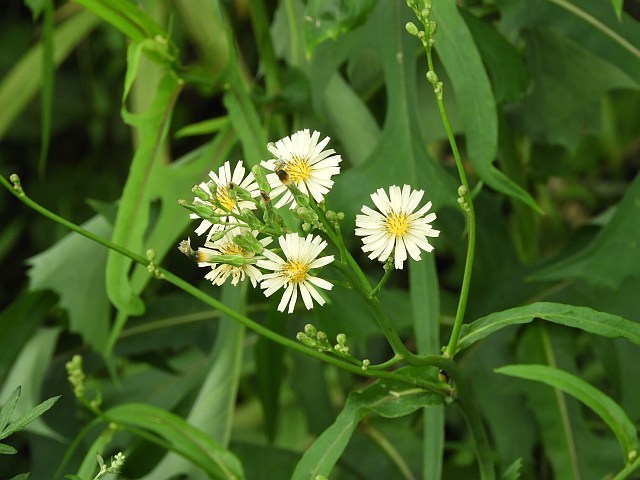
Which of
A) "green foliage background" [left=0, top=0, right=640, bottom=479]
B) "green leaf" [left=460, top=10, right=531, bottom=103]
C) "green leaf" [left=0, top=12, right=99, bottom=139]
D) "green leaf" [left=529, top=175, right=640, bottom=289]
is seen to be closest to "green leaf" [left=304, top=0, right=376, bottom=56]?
"green foliage background" [left=0, top=0, right=640, bottom=479]

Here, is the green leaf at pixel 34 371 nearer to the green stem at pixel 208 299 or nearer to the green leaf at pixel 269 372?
the green leaf at pixel 269 372

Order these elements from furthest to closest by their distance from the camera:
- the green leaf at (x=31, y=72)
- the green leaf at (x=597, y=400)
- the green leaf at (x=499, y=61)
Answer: the green leaf at (x=31, y=72), the green leaf at (x=499, y=61), the green leaf at (x=597, y=400)

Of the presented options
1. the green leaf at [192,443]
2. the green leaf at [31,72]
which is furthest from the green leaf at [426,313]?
the green leaf at [31,72]

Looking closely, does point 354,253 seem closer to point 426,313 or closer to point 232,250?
point 426,313

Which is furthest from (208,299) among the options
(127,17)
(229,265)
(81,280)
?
(81,280)

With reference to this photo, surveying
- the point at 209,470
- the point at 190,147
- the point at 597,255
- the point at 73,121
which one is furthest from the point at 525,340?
the point at 73,121

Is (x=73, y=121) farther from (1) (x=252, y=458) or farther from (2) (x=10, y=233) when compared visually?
(1) (x=252, y=458)

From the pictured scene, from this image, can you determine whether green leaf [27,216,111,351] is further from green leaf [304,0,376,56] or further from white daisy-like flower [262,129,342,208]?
white daisy-like flower [262,129,342,208]
